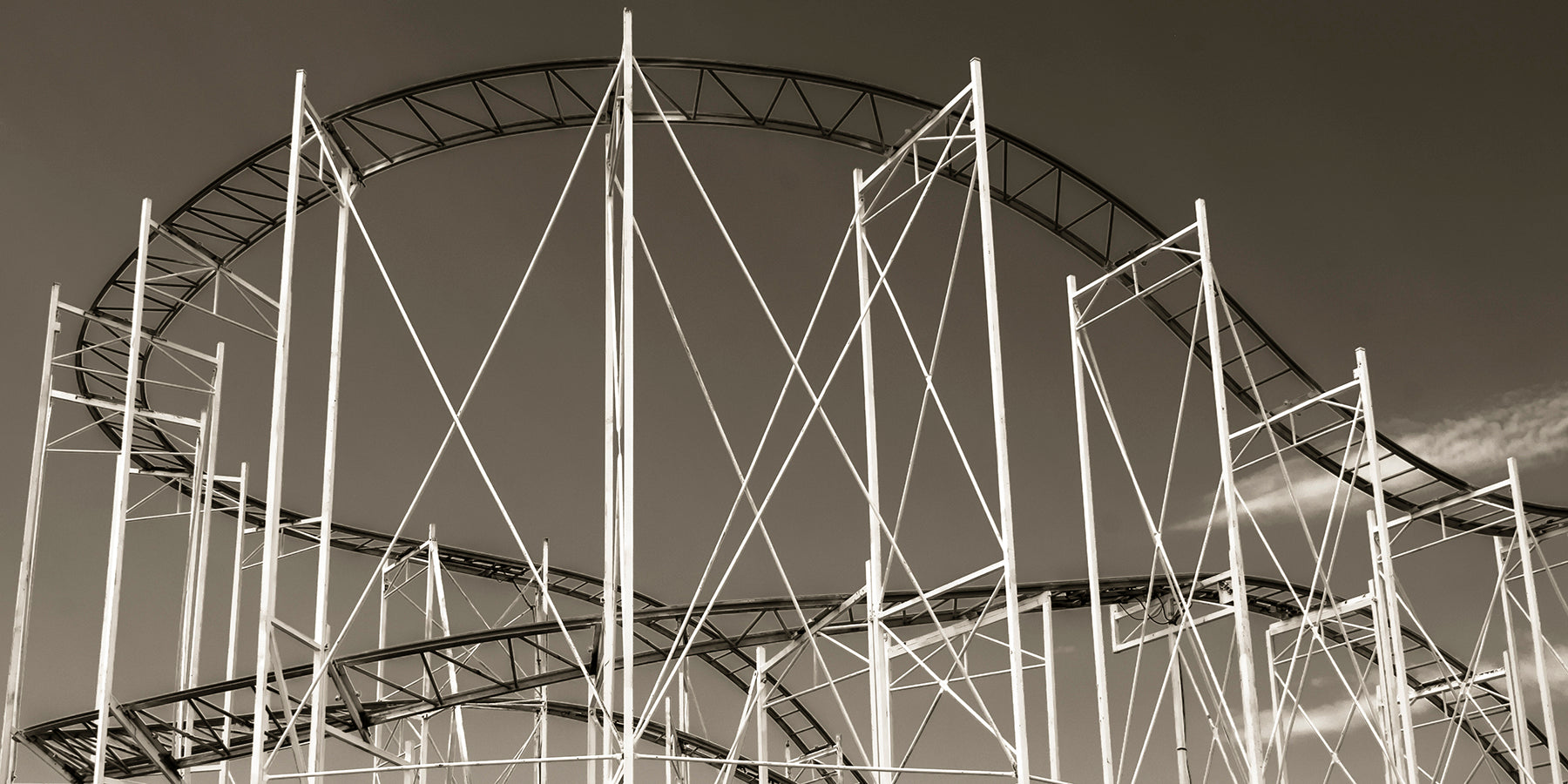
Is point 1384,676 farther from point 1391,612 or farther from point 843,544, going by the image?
point 843,544

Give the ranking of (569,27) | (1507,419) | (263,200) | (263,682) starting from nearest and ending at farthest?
1. (263,682)
2. (263,200)
3. (569,27)
4. (1507,419)

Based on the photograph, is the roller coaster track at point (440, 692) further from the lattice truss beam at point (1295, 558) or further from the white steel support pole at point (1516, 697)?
the lattice truss beam at point (1295, 558)

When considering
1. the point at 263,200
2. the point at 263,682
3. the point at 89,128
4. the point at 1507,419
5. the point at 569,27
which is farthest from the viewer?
the point at 1507,419

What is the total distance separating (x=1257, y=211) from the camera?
3156 cm

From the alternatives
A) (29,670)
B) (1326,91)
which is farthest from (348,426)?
(1326,91)

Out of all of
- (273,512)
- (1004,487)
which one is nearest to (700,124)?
(273,512)

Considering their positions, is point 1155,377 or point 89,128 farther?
point 1155,377

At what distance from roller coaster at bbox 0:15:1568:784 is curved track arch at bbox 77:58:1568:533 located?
0.36 ft

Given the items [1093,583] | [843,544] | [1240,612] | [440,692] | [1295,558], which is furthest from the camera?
[1295,558]

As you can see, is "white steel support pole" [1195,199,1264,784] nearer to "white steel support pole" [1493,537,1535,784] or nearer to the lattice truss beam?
the lattice truss beam

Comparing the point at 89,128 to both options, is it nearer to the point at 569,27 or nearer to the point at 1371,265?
the point at 569,27

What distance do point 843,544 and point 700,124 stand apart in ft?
45.4

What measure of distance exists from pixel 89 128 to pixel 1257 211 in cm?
2280

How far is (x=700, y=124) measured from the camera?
21.1 metres
